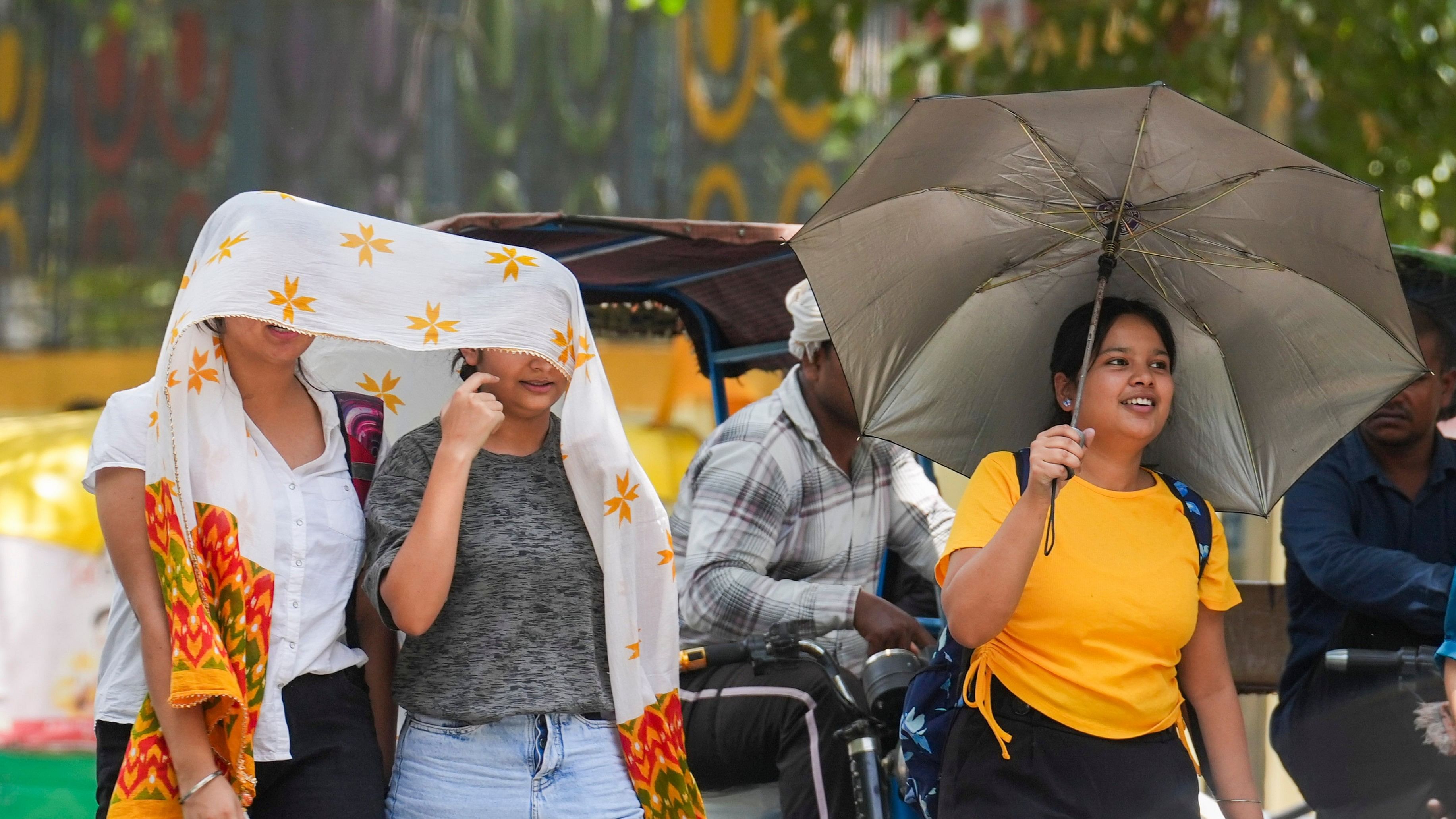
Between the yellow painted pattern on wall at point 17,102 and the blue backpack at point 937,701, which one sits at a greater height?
the yellow painted pattern on wall at point 17,102

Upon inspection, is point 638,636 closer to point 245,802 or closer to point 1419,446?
point 245,802

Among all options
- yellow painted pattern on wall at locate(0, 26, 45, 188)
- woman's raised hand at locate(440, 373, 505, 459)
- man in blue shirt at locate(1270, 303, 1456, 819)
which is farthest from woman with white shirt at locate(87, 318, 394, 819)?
yellow painted pattern on wall at locate(0, 26, 45, 188)

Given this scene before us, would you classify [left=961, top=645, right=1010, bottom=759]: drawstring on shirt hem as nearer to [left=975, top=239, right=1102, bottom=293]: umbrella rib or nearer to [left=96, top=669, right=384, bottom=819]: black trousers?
[left=975, top=239, right=1102, bottom=293]: umbrella rib

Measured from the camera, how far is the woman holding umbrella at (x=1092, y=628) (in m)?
2.81

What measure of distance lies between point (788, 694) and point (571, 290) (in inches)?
45.7

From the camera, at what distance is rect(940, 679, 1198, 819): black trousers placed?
283 cm

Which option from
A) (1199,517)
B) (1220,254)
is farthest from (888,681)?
(1220,254)

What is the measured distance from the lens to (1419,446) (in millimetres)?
3934

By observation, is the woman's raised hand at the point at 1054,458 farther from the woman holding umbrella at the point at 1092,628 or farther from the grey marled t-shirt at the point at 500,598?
the grey marled t-shirt at the point at 500,598

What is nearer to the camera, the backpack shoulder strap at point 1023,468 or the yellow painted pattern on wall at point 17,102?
the backpack shoulder strap at point 1023,468

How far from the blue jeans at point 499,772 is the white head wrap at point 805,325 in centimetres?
135

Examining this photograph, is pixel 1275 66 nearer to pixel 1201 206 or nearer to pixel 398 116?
pixel 1201 206

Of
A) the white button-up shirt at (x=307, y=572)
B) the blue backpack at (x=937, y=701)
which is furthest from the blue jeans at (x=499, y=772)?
the blue backpack at (x=937, y=701)

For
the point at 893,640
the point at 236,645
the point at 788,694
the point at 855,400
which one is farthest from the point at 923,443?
the point at 236,645
